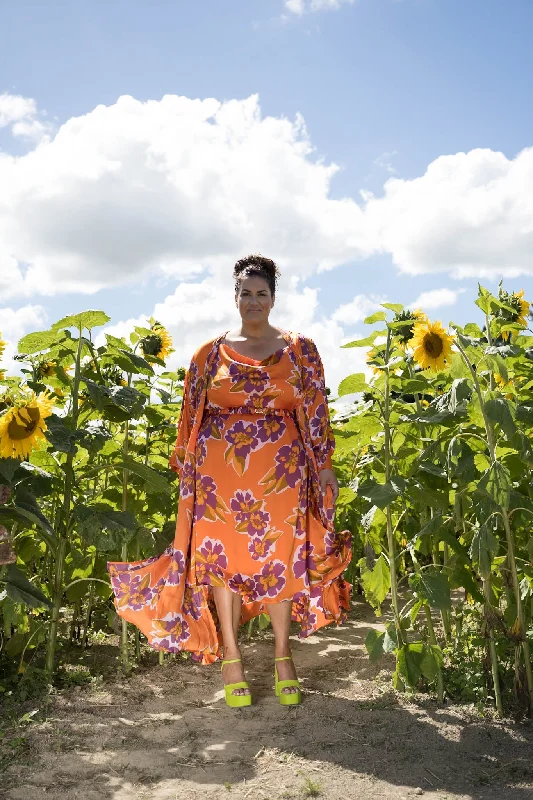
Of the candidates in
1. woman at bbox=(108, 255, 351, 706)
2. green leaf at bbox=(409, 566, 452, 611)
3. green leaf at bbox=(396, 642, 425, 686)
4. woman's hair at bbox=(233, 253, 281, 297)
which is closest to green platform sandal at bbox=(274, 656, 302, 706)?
woman at bbox=(108, 255, 351, 706)

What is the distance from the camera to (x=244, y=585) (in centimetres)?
378

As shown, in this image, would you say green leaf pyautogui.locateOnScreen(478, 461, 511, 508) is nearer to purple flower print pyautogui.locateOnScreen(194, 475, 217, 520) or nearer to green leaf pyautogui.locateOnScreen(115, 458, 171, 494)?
purple flower print pyautogui.locateOnScreen(194, 475, 217, 520)

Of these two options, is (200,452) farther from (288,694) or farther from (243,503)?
(288,694)

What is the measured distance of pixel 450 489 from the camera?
3814mm

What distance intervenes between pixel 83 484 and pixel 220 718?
1.39 metres

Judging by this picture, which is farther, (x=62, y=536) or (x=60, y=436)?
(x=62, y=536)

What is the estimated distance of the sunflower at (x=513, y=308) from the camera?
3762 mm

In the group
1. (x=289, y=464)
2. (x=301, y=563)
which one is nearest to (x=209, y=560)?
(x=301, y=563)

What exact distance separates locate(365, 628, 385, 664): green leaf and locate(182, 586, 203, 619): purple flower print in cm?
89

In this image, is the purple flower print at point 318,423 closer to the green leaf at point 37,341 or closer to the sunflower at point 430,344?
the sunflower at point 430,344

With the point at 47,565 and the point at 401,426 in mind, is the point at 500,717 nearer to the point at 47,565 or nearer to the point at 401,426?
the point at 401,426

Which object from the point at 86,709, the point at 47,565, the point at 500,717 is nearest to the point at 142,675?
the point at 86,709

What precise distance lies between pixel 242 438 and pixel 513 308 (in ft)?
4.48

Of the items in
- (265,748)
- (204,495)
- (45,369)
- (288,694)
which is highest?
(45,369)
